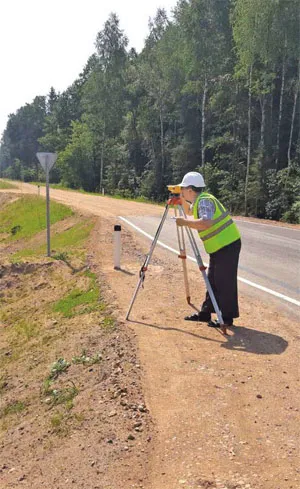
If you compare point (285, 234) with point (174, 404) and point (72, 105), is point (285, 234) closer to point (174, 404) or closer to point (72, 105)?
point (174, 404)

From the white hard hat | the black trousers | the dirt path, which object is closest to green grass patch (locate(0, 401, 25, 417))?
the dirt path

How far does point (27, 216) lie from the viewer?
955 inches

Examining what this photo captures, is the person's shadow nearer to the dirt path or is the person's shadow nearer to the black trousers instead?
the dirt path

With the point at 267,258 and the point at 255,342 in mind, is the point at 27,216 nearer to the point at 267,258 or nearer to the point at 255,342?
the point at 267,258

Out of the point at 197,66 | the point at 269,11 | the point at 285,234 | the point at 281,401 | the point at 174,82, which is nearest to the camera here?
the point at 281,401

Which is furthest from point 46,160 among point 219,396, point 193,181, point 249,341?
point 219,396

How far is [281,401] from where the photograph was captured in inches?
163

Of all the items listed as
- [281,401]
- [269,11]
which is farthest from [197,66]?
[281,401]

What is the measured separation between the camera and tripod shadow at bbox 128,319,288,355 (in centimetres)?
534

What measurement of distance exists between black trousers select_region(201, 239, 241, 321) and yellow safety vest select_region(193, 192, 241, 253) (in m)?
0.08

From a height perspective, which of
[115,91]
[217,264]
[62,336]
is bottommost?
[62,336]

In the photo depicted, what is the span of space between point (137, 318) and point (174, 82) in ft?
112

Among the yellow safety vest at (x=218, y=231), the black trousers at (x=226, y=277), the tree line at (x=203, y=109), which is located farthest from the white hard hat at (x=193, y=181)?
the tree line at (x=203, y=109)

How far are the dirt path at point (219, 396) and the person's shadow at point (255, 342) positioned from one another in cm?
1
